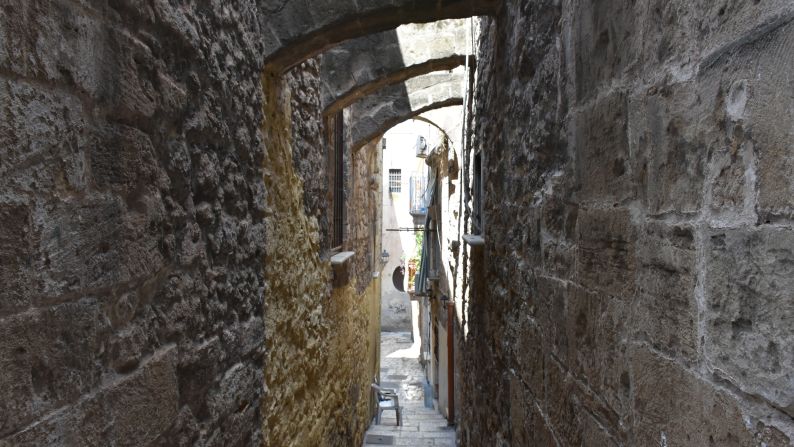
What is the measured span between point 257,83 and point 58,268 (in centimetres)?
168

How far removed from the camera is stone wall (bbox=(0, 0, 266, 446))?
1110mm

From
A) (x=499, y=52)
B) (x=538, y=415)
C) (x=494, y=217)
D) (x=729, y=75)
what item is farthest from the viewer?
(x=494, y=217)

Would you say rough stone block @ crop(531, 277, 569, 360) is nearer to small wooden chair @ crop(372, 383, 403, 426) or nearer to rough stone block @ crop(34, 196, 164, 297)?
rough stone block @ crop(34, 196, 164, 297)

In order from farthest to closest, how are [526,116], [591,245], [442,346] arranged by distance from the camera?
[442,346] < [526,116] < [591,245]

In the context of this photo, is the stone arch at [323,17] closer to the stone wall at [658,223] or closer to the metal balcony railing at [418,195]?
the stone wall at [658,223]

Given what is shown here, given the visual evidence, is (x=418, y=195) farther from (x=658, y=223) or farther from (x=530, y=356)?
(x=658, y=223)

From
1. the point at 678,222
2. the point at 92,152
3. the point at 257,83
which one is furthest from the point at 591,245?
the point at 257,83

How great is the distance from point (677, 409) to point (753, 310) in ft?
1.10

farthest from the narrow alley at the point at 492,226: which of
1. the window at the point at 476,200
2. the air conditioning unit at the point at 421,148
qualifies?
the air conditioning unit at the point at 421,148

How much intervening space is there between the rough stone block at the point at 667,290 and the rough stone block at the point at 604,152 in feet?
0.57

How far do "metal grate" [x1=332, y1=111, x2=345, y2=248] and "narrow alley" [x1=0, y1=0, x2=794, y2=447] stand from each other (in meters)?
2.26

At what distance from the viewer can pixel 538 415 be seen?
2.32 metres

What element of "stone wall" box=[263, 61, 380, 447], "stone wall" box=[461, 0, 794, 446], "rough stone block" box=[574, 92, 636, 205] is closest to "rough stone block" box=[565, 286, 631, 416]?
"stone wall" box=[461, 0, 794, 446]

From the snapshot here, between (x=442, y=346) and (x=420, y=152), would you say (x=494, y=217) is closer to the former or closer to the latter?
(x=442, y=346)
